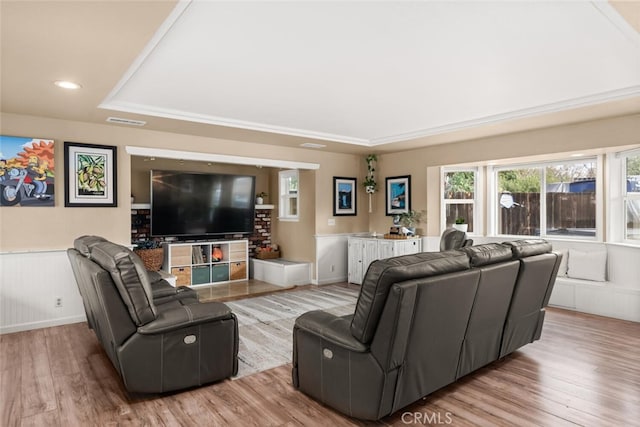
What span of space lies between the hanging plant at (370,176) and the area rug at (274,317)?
1.86m

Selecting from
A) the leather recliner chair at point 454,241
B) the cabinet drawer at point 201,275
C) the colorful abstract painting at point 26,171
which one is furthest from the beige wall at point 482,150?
the colorful abstract painting at point 26,171

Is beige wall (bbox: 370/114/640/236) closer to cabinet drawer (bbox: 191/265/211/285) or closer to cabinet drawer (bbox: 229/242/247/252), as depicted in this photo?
cabinet drawer (bbox: 229/242/247/252)

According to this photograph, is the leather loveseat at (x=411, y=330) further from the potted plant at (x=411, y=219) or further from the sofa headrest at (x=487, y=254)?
the potted plant at (x=411, y=219)

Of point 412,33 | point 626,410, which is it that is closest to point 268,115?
point 412,33

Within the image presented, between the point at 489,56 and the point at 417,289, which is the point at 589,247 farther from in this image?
the point at 417,289

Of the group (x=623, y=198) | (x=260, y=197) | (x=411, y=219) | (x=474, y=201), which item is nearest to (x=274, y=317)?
(x=411, y=219)

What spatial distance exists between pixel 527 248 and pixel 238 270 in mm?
5120

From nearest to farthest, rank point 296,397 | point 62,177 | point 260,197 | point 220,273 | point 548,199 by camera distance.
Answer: point 296,397 → point 62,177 → point 548,199 → point 220,273 → point 260,197

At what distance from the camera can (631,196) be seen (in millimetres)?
4824

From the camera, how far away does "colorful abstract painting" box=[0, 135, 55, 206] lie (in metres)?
4.15

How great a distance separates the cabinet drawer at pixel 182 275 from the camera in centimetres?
645

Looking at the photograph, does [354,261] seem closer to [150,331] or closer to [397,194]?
[397,194]

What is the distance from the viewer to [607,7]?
7.06 feet

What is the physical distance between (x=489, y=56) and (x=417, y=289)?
6.09ft
